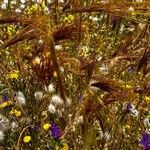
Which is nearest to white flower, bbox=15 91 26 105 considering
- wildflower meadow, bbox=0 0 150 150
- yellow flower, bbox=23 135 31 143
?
wildflower meadow, bbox=0 0 150 150

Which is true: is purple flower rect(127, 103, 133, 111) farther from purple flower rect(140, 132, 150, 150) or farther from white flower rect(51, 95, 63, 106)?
white flower rect(51, 95, 63, 106)

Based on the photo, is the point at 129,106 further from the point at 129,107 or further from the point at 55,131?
the point at 55,131

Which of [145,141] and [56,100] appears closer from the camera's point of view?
[56,100]

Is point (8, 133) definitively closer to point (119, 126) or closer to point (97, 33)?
point (119, 126)

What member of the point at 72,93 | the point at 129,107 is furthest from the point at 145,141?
the point at 72,93

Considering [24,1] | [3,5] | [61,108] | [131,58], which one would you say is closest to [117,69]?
[131,58]

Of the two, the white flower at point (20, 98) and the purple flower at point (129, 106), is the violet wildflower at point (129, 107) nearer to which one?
the purple flower at point (129, 106)

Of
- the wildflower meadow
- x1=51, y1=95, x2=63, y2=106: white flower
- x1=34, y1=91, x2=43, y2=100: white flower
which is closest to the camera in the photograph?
the wildflower meadow

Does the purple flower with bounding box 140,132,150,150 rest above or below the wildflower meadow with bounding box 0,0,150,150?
below

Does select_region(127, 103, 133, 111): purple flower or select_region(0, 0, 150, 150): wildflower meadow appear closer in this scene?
select_region(0, 0, 150, 150): wildflower meadow

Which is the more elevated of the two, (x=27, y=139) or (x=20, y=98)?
(x=20, y=98)

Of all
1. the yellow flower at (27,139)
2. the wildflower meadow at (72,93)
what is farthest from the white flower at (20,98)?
the yellow flower at (27,139)
